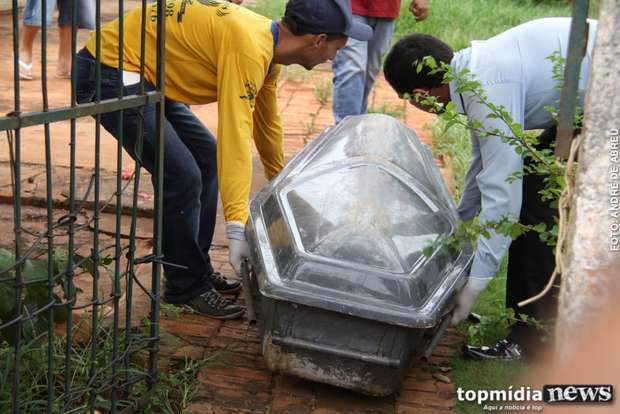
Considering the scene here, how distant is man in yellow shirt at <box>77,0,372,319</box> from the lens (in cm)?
309

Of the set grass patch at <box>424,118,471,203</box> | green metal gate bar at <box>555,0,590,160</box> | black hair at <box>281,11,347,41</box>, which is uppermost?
green metal gate bar at <box>555,0,590,160</box>

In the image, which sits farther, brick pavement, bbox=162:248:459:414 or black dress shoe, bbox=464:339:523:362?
Result: black dress shoe, bbox=464:339:523:362

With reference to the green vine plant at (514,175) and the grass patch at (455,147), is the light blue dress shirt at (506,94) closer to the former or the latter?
the green vine plant at (514,175)

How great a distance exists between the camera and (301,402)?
3.06 m

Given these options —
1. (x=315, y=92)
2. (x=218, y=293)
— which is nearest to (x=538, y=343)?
(x=218, y=293)

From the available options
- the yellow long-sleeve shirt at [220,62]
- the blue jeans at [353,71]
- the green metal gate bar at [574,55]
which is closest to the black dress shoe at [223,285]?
the yellow long-sleeve shirt at [220,62]

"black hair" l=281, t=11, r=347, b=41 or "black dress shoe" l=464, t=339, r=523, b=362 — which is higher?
"black hair" l=281, t=11, r=347, b=41

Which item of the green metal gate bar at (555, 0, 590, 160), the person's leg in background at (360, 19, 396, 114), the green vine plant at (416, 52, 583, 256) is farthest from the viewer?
the person's leg in background at (360, 19, 396, 114)

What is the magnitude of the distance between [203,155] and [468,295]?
1222mm

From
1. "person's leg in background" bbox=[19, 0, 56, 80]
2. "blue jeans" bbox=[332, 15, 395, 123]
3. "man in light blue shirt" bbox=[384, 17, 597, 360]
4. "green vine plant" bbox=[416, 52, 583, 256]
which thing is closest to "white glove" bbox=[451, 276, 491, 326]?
"man in light blue shirt" bbox=[384, 17, 597, 360]

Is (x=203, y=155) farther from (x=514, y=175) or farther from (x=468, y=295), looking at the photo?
(x=514, y=175)

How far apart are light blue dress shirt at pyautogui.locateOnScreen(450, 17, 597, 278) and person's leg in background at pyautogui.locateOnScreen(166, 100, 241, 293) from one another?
3.34 ft

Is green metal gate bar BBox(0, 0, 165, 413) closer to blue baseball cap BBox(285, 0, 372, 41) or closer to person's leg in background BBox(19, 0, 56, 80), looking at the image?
blue baseball cap BBox(285, 0, 372, 41)

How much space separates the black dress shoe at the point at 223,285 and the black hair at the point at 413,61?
1140 mm
